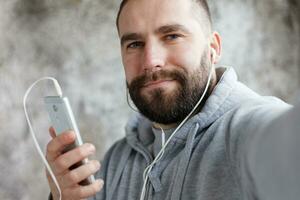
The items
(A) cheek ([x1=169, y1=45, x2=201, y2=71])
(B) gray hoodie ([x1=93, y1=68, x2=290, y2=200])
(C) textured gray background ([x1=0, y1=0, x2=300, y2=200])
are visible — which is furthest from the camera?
(C) textured gray background ([x1=0, y1=0, x2=300, y2=200])

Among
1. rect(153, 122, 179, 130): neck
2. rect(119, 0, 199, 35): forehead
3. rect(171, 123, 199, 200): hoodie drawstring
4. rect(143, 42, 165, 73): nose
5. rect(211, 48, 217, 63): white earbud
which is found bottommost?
rect(171, 123, 199, 200): hoodie drawstring

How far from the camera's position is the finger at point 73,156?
76 centimetres

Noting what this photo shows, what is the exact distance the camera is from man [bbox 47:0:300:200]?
721mm

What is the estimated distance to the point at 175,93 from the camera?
2.87ft

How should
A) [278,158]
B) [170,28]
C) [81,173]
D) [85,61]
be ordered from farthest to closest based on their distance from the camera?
[85,61] → [170,28] → [81,173] → [278,158]

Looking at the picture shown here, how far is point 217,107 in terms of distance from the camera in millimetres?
794

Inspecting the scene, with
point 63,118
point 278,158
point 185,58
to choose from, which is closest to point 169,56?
point 185,58

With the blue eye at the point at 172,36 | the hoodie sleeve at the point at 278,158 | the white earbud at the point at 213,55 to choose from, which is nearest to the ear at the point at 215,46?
the white earbud at the point at 213,55

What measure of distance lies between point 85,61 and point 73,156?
405 mm

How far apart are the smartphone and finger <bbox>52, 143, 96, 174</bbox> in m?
0.02

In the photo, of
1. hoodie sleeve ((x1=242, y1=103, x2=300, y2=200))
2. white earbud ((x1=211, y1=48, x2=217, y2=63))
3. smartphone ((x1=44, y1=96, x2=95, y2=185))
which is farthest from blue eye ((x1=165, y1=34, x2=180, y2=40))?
hoodie sleeve ((x1=242, y1=103, x2=300, y2=200))

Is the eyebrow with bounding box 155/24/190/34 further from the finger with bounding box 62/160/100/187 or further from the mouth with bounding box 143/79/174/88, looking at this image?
the finger with bounding box 62/160/100/187

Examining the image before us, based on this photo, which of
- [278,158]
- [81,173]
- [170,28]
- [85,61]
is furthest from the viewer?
[85,61]

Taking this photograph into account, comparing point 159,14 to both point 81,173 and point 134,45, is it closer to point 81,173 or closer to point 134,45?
point 134,45
